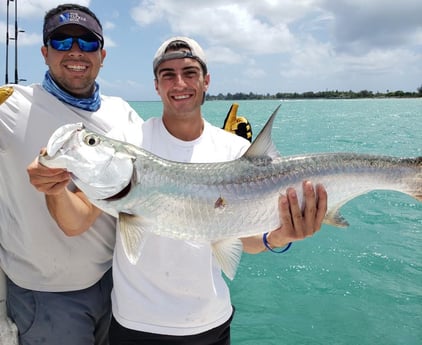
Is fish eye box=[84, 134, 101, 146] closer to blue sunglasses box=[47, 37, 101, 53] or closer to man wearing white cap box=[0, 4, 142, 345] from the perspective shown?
man wearing white cap box=[0, 4, 142, 345]

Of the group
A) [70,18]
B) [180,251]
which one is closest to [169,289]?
[180,251]

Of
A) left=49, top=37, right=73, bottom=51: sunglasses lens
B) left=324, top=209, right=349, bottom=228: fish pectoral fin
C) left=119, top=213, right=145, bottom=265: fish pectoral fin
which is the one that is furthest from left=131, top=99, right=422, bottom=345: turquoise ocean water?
left=49, top=37, right=73, bottom=51: sunglasses lens

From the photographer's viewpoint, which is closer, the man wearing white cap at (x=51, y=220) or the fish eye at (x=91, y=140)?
the fish eye at (x=91, y=140)

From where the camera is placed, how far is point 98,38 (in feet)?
10.4

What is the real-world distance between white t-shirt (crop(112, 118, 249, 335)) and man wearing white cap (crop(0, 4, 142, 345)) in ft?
1.29

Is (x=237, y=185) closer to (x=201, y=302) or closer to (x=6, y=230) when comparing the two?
(x=201, y=302)

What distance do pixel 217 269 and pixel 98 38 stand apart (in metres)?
1.93

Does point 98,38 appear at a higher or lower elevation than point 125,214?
higher

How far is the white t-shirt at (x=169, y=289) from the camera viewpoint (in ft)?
8.45

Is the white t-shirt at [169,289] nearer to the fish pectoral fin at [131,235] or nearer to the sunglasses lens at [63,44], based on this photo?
the fish pectoral fin at [131,235]

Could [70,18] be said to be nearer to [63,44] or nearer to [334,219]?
[63,44]

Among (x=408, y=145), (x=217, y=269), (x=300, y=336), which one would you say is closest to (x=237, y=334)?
(x=300, y=336)

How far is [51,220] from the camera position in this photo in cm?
289

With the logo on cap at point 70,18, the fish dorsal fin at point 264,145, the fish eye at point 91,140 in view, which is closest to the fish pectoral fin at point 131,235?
the fish eye at point 91,140
